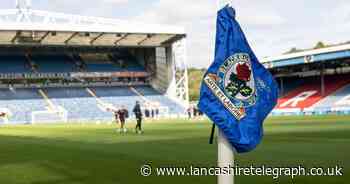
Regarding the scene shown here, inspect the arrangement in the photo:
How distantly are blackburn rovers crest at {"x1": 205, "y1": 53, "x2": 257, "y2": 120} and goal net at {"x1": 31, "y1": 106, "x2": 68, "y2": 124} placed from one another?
60.1 m

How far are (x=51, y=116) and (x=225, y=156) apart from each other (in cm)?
6213

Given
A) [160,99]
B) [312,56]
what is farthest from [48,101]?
[312,56]

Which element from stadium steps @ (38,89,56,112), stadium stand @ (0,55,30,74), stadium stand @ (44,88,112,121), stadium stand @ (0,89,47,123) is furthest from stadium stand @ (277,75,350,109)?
stadium stand @ (0,55,30,74)

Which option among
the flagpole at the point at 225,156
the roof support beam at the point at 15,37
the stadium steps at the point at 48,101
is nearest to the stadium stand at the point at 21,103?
the stadium steps at the point at 48,101

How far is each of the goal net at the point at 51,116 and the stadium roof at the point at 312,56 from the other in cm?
2271

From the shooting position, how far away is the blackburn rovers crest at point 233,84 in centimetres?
515

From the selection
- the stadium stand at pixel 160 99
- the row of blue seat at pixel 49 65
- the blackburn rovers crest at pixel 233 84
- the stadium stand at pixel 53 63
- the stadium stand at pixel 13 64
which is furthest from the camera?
the stadium stand at pixel 53 63

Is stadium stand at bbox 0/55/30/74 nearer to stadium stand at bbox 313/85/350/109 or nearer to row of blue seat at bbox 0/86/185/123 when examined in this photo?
row of blue seat at bbox 0/86/185/123

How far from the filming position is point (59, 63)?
77500mm

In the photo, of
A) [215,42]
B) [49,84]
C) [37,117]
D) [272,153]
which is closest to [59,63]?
[49,84]

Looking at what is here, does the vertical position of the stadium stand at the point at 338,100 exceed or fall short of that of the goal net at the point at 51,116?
it exceeds it

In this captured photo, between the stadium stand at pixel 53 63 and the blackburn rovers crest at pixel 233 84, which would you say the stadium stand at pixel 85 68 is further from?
the blackburn rovers crest at pixel 233 84

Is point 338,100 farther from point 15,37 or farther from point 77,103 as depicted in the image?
point 15,37

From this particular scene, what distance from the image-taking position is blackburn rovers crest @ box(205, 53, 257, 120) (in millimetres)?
5148
